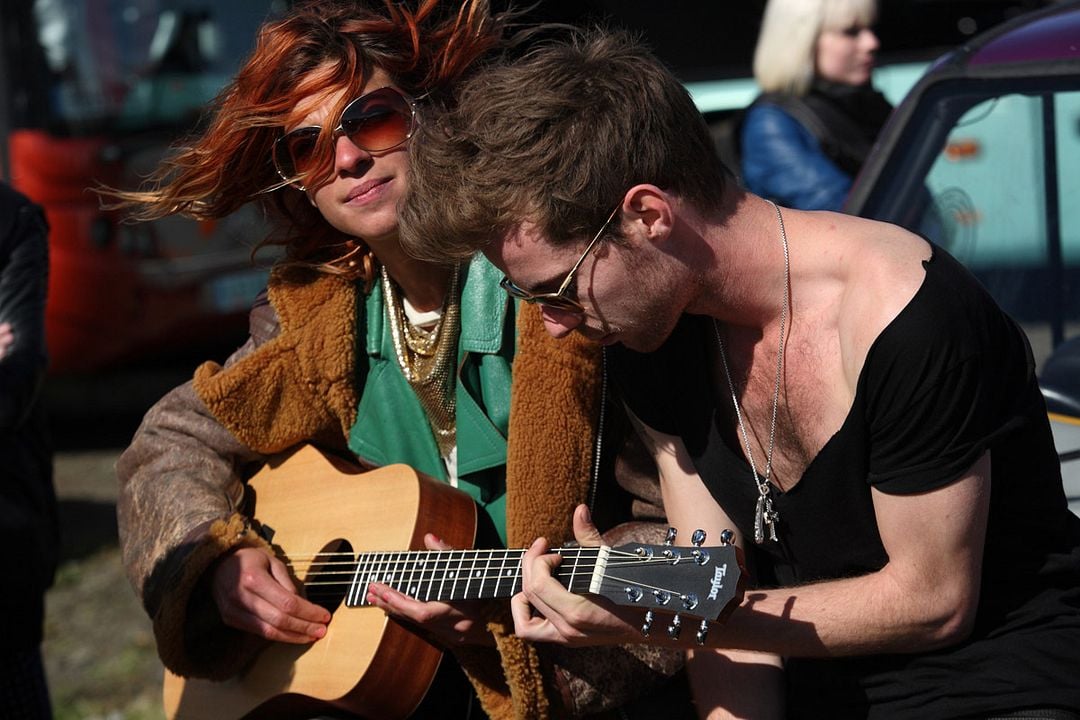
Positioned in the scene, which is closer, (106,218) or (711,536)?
(711,536)

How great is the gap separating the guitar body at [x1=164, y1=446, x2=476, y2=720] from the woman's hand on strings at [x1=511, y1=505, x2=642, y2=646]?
44 centimetres

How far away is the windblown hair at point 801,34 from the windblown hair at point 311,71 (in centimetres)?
212

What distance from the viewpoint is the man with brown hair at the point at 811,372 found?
1.85 meters

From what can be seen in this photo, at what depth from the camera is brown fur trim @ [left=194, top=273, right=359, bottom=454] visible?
2797 millimetres

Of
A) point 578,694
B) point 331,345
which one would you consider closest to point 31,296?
point 331,345

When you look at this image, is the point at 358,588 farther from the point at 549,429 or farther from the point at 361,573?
the point at 549,429

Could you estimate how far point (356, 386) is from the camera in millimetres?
2836

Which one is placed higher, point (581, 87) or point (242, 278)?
point (581, 87)

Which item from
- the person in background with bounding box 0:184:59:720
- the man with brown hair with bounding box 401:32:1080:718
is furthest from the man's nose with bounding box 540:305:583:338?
the person in background with bounding box 0:184:59:720

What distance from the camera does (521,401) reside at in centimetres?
248

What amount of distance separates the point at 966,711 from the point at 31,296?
8.28 feet

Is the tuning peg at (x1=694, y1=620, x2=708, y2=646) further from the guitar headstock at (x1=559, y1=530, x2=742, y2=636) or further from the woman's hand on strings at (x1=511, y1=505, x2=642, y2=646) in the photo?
the woman's hand on strings at (x1=511, y1=505, x2=642, y2=646)

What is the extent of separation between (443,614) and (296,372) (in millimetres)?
691

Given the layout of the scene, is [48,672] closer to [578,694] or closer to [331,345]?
→ [331,345]
